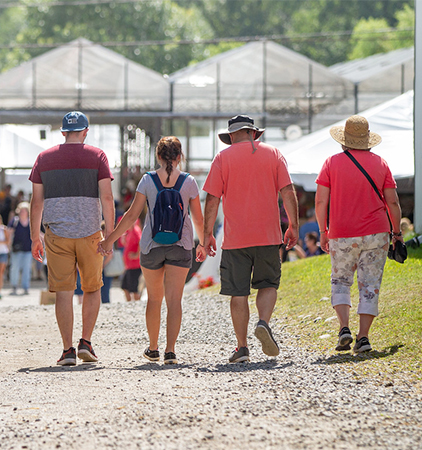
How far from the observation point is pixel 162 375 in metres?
5.62

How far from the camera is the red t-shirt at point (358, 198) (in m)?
6.40

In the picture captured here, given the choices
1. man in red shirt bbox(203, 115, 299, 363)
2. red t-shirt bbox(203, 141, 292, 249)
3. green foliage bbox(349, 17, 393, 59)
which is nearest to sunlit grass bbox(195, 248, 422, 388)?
man in red shirt bbox(203, 115, 299, 363)

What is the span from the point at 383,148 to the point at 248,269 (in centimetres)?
821

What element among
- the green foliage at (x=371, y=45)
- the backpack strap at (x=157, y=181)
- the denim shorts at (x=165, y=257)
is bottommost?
the denim shorts at (x=165, y=257)

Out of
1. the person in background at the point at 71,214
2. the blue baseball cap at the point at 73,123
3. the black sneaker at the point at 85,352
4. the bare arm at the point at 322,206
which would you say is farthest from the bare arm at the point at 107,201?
the bare arm at the point at 322,206

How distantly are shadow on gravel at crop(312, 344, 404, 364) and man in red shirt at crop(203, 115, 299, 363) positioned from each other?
0.58 m

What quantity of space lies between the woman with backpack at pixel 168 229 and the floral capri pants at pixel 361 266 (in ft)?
3.48

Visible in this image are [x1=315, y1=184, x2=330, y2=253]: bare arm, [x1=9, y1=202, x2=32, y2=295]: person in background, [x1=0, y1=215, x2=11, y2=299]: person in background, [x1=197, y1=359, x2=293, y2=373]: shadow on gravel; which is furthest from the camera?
[x1=9, y1=202, x2=32, y2=295]: person in background

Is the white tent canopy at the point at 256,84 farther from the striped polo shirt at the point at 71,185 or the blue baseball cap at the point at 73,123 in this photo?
the striped polo shirt at the point at 71,185

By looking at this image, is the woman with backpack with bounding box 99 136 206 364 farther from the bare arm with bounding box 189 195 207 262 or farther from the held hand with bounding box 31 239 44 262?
the held hand with bounding box 31 239 44 262

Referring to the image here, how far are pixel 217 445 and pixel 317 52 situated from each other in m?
71.9

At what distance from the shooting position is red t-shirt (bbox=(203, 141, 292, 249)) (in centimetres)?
617

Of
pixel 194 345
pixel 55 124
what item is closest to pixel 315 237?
pixel 194 345

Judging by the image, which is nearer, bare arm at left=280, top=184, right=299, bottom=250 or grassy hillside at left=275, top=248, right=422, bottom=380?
grassy hillside at left=275, top=248, right=422, bottom=380
